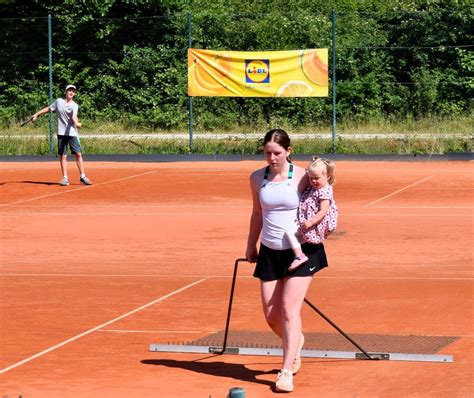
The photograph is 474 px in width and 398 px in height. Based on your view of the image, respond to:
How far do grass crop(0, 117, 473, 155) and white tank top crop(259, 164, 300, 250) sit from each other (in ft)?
69.3

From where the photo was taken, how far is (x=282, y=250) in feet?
29.8

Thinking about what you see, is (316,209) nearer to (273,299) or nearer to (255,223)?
(255,223)

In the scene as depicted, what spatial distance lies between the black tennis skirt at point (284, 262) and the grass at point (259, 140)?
21106 millimetres

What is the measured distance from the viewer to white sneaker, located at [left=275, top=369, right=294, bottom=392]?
8.77 meters

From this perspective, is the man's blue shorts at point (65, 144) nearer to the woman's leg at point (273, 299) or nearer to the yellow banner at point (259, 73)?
the yellow banner at point (259, 73)

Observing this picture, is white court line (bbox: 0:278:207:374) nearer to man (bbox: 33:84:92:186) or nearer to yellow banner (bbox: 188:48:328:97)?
man (bbox: 33:84:92:186)

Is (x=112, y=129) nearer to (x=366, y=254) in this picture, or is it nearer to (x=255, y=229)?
(x=366, y=254)

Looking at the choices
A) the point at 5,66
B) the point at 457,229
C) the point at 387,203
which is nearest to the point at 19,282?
the point at 457,229

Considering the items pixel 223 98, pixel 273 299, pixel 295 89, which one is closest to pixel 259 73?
pixel 295 89

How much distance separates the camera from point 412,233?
1756 cm

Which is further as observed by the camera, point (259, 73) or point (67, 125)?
point (259, 73)

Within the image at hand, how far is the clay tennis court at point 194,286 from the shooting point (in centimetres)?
932

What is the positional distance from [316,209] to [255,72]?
21.0m

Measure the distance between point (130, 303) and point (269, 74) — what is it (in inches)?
697
